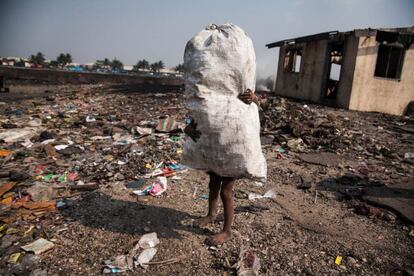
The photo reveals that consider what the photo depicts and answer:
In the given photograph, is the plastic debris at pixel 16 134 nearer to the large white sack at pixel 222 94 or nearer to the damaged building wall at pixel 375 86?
the large white sack at pixel 222 94

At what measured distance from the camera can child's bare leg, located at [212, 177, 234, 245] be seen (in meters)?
2.27

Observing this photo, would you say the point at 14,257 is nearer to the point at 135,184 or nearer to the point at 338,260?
the point at 135,184

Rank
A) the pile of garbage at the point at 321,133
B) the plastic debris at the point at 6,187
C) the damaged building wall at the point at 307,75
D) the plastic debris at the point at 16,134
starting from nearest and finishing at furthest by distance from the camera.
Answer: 1. the plastic debris at the point at 6,187
2. the plastic debris at the point at 16,134
3. the pile of garbage at the point at 321,133
4. the damaged building wall at the point at 307,75

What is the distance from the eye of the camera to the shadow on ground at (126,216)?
8.41 ft

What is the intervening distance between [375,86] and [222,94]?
34.2 feet

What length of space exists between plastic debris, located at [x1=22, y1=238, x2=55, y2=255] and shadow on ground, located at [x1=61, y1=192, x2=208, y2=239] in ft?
1.24

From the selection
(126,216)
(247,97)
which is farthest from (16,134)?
(247,97)

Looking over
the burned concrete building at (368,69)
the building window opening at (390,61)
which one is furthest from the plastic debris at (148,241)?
the building window opening at (390,61)

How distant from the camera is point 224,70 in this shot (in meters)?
1.97

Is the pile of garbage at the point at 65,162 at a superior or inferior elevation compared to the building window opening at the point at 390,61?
inferior

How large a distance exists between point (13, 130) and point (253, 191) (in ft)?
18.2

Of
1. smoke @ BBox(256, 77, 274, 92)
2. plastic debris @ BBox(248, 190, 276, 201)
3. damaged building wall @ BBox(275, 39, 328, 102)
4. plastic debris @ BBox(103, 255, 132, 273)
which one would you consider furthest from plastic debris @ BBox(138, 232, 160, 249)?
smoke @ BBox(256, 77, 274, 92)

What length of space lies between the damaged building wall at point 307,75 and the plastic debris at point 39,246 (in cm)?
1144

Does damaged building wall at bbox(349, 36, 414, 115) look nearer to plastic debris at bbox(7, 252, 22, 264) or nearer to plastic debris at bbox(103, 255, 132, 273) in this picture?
plastic debris at bbox(103, 255, 132, 273)
